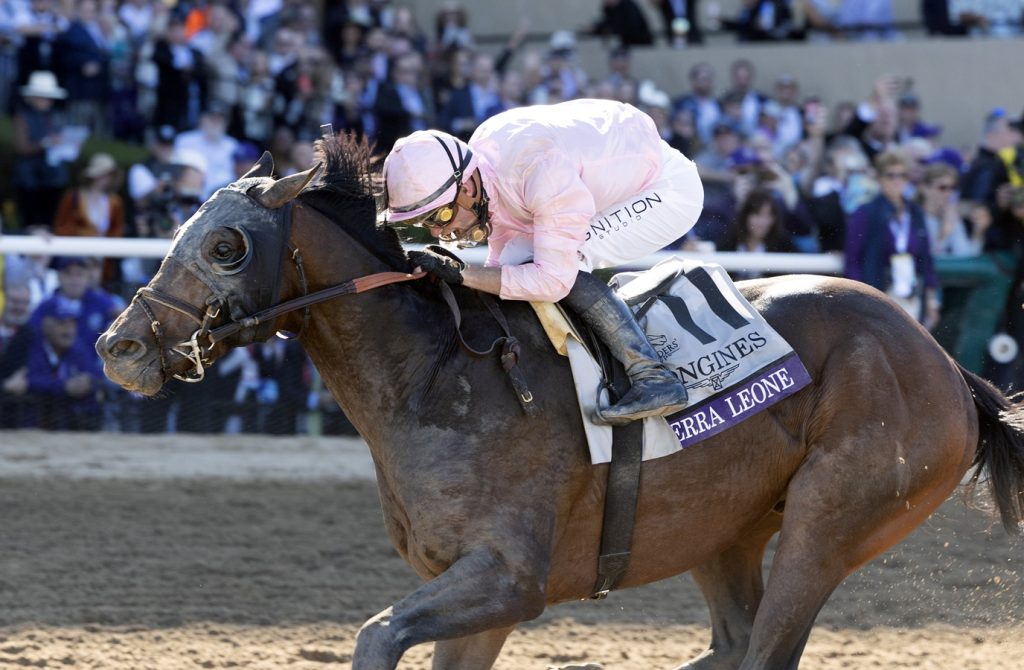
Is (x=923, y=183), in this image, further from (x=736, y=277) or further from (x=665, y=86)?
(x=665, y=86)

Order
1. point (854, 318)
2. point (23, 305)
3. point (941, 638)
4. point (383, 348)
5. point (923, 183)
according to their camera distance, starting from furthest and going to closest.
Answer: point (923, 183), point (23, 305), point (941, 638), point (854, 318), point (383, 348)

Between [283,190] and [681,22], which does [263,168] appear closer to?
[283,190]

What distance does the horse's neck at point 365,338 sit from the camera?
12.3 ft

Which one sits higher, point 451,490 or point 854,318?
point 854,318

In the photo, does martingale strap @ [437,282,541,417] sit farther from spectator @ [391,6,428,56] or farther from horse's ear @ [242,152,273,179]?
spectator @ [391,6,428,56]

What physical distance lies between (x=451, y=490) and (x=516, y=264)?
69 centimetres

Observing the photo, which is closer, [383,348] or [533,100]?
[383,348]

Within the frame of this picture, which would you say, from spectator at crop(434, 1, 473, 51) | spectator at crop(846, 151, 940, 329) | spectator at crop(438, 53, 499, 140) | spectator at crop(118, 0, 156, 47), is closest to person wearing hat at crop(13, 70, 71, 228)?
spectator at crop(118, 0, 156, 47)

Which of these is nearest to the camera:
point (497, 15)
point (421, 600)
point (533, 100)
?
point (421, 600)

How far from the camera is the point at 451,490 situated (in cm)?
364

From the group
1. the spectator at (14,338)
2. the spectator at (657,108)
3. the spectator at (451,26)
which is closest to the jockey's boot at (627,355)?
the spectator at (14,338)

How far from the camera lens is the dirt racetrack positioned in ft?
16.4

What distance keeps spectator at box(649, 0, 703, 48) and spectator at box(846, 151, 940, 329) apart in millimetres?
5577

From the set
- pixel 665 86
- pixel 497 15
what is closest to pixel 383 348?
pixel 665 86
